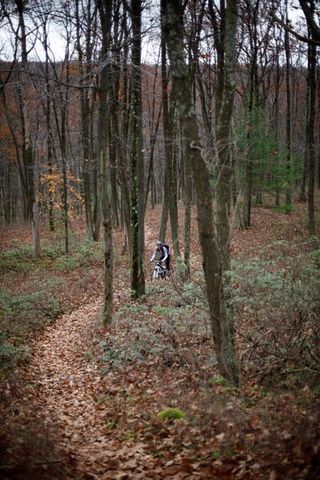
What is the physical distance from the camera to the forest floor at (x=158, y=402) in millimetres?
4797

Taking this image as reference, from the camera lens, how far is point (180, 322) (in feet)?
33.4

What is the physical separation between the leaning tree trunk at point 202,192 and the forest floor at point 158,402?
36cm

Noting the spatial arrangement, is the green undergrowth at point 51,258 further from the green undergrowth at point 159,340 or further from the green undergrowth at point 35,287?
the green undergrowth at point 159,340

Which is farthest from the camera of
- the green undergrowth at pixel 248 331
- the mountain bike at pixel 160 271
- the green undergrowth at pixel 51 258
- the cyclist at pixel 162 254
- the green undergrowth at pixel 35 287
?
the green undergrowth at pixel 51 258

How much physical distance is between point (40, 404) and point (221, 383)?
3.44 metres

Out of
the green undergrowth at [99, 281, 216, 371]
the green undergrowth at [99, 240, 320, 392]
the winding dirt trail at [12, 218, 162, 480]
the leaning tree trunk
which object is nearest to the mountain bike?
the green undergrowth at [99, 240, 320, 392]

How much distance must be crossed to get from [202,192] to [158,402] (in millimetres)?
3791

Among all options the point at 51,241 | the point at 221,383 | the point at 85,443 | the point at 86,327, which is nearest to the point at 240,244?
the point at 86,327

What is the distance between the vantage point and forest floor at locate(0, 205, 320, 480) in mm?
4797

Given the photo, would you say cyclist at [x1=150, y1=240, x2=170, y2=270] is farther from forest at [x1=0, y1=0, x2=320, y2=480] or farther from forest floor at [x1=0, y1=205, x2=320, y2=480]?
forest floor at [x1=0, y1=205, x2=320, y2=480]

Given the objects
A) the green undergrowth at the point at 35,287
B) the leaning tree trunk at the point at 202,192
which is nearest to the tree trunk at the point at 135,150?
the green undergrowth at the point at 35,287

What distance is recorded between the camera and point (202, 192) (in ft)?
20.6

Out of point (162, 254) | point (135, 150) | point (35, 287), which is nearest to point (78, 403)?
point (135, 150)

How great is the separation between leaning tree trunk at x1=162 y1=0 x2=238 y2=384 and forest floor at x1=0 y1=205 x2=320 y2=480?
0.36 meters
